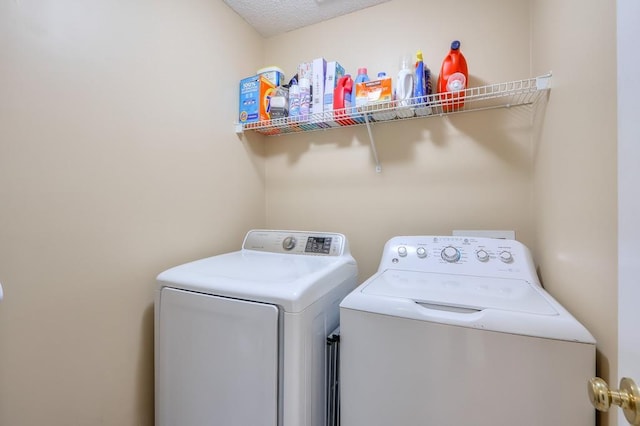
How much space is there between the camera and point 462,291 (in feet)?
3.33

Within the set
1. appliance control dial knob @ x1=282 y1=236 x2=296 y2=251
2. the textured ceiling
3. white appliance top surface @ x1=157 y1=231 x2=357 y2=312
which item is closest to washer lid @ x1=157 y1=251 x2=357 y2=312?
white appliance top surface @ x1=157 y1=231 x2=357 y2=312

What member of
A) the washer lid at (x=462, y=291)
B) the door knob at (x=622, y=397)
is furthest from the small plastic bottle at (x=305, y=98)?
the door knob at (x=622, y=397)

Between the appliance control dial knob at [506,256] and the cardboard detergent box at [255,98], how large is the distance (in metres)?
1.43

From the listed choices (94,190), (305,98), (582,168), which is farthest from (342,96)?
(94,190)

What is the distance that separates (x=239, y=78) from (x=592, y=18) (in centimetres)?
169

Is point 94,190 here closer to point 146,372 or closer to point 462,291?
point 146,372

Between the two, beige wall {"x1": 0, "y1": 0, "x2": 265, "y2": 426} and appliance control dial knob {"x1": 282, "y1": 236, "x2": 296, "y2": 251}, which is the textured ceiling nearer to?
beige wall {"x1": 0, "y1": 0, "x2": 265, "y2": 426}

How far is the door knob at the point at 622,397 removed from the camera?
0.41 metres

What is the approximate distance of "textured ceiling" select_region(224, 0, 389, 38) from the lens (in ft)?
5.63

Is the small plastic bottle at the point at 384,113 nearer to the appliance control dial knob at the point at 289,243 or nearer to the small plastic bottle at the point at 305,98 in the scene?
the small plastic bottle at the point at 305,98

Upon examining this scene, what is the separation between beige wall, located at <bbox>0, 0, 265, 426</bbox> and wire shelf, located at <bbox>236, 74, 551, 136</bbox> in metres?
0.55

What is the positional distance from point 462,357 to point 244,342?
0.69 m

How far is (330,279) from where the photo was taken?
1.17 m

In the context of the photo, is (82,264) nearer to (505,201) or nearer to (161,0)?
(161,0)
